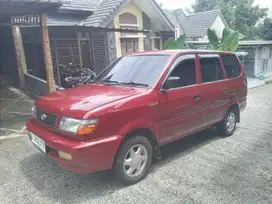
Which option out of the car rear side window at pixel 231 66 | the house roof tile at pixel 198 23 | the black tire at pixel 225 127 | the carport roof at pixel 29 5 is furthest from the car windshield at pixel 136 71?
the house roof tile at pixel 198 23

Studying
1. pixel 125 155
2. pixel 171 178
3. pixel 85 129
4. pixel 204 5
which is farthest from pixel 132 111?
pixel 204 5

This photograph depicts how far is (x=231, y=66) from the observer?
535 centimetres

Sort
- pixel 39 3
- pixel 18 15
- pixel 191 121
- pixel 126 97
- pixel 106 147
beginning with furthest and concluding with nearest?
pixel 18 15
pixel 39 3
pixel 191 121
pixel 126 97
pixel 106 147

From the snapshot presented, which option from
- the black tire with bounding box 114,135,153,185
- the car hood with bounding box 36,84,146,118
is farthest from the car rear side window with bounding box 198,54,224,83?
the black tire with bounding box 114,135,153,185

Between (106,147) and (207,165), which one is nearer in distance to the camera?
(106,147)

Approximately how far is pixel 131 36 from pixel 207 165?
9.98 meters

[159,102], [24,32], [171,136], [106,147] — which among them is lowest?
[171,136]

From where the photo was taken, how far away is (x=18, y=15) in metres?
6.87

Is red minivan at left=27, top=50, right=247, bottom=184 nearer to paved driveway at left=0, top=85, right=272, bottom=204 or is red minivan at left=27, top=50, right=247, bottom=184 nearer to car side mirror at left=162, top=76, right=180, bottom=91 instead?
car side mirror at left=162, top=76, right=180, bottom=91

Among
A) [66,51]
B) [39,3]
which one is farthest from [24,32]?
[39,3]

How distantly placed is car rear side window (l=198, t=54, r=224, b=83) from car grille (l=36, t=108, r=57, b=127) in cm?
266

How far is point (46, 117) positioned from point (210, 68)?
3060 mm

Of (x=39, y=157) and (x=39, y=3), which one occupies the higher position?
(x=39, y=3)

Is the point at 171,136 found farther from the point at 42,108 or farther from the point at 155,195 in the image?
the point at 42,108
